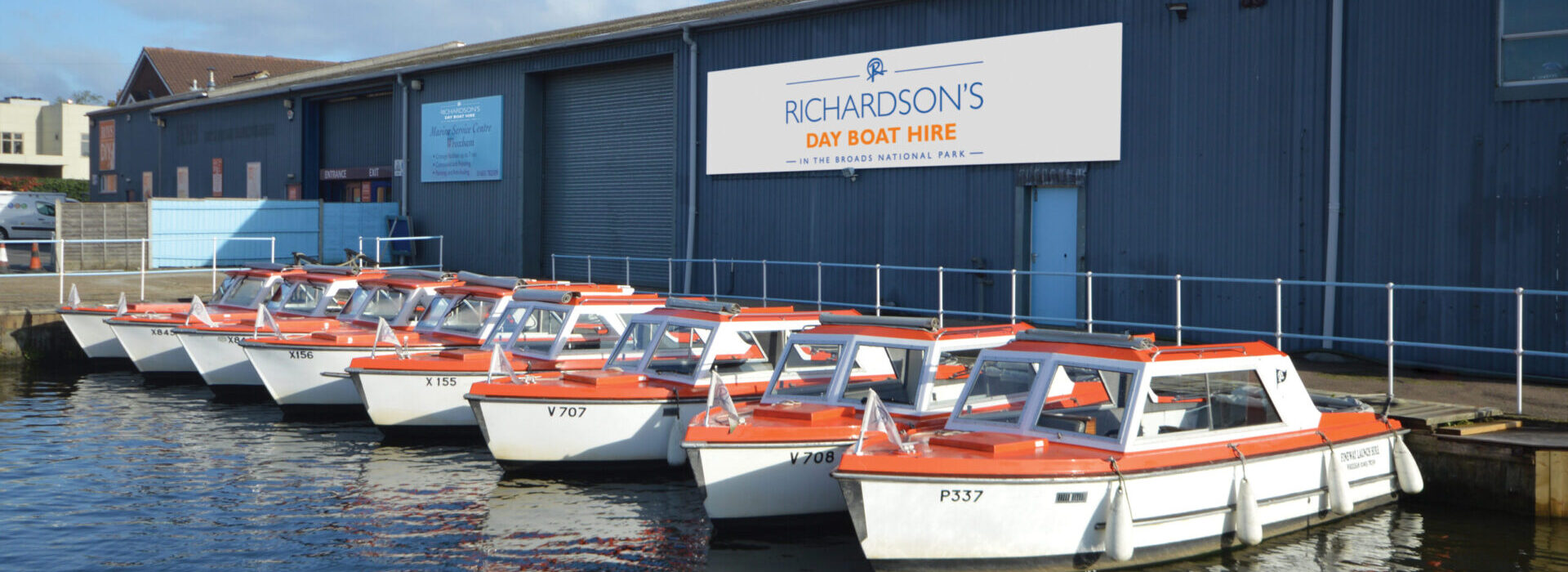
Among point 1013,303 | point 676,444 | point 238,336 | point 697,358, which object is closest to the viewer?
point 676,444

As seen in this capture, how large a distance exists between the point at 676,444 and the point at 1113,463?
16.0ft

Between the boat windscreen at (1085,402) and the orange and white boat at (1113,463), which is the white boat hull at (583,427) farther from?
the boat windscreen at (1085,402)

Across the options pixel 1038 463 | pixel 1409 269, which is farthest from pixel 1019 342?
pixel 1409 269

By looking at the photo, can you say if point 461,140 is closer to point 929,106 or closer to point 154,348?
point 154,348

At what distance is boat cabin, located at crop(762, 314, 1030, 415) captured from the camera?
1187cm

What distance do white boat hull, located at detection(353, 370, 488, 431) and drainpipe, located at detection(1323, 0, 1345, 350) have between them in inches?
Answer: 443

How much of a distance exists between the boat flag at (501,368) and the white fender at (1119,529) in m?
6.57

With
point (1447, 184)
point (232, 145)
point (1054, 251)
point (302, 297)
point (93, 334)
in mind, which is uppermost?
point (232, 145)

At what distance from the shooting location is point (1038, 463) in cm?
940

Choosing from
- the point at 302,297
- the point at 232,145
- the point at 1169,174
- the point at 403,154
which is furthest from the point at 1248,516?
the point at 232,145

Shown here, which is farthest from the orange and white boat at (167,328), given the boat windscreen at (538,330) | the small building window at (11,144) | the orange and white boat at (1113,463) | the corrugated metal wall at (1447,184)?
the small building window at (11,144)

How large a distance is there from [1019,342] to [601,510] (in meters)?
4.09

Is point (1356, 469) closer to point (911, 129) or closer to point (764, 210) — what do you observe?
point (911, 129)

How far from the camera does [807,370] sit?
1286 centimetres
